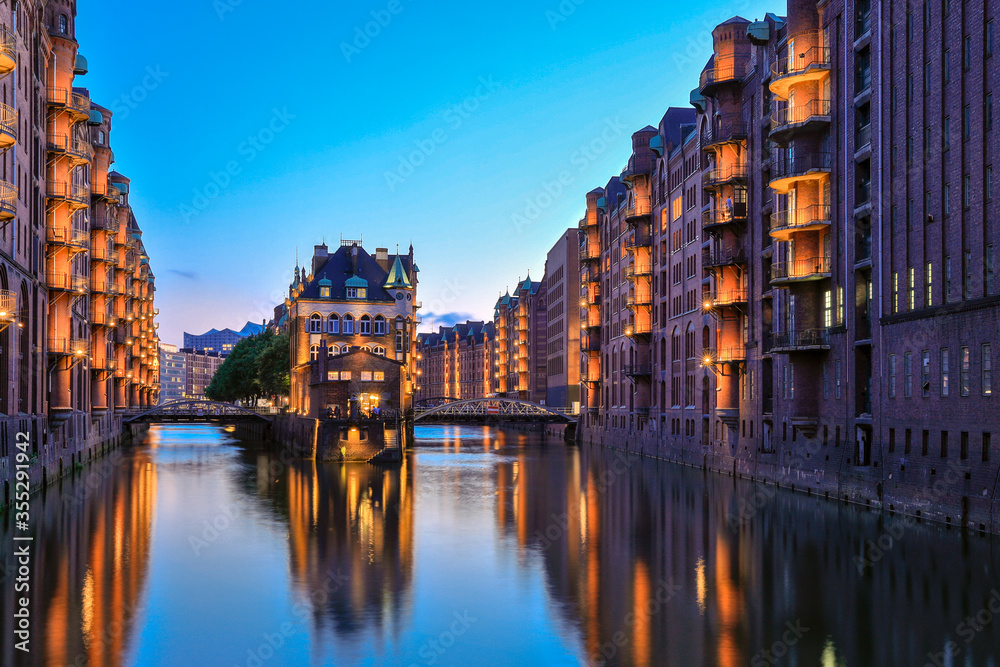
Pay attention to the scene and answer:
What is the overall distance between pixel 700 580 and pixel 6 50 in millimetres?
32845

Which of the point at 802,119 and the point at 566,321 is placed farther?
the point at 566,321

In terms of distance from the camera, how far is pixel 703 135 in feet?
240

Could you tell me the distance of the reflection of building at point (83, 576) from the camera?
2211 centimetres

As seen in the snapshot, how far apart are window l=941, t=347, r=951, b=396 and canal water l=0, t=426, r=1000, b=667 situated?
5.44m

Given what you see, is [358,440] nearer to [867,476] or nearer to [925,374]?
[867,476]

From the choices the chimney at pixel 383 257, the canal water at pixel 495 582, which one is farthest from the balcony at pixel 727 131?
the chimney at pixel 383 257

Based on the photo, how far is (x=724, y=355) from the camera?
217ft

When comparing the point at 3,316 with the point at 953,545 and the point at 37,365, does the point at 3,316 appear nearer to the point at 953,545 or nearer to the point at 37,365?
the point at 37,365

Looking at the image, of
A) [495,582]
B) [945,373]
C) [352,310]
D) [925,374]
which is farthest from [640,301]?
[495,582]

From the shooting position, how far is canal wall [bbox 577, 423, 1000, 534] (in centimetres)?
3628

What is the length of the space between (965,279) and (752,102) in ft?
86.3

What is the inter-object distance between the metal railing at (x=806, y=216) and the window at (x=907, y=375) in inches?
415

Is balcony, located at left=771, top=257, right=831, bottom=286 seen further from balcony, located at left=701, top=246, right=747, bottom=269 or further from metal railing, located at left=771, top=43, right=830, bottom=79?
balcony, located at left=701, top=246, right=747, bottom=269

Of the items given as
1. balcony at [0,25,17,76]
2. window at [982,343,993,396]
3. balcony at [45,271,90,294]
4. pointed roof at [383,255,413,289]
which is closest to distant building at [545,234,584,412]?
pointed roof at [383,255,413,289]
